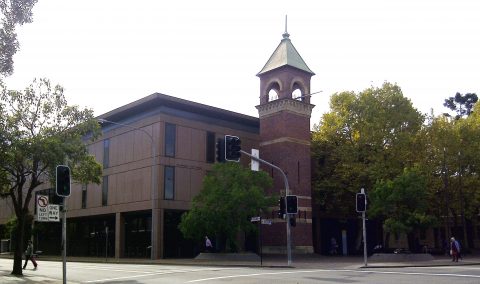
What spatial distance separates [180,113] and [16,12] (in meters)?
30.4

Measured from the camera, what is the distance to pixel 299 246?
149ft

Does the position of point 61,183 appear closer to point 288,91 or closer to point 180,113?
point 180,113

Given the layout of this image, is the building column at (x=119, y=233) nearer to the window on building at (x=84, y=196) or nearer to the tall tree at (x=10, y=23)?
the window on building at (x=84, y=196)

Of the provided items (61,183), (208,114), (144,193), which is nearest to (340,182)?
(208,114)

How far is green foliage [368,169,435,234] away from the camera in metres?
36.6

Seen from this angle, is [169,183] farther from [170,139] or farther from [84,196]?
[84,196]

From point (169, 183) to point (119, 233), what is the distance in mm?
7306

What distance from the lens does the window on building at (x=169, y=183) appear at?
1727 inches

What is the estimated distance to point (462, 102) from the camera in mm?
60281

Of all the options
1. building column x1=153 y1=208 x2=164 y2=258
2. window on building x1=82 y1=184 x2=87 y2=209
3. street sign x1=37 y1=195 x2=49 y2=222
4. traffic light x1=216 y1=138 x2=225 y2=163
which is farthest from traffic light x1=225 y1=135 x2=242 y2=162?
window on building x1=82 y1=184 x2=87 y2=209

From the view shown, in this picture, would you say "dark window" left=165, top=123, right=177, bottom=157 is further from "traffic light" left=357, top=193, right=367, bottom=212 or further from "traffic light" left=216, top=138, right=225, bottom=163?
"traffic light" left=216, top=138, right=225, bottom=163

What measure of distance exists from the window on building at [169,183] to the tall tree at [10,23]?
28361mm

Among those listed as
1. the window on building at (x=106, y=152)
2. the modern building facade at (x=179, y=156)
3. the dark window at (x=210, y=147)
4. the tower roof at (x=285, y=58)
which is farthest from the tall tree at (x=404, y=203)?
the window on building at (x=106, y=152)

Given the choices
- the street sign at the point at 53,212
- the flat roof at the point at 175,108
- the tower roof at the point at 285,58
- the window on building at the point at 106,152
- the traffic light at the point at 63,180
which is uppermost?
the tower roof at the point at 285,58
